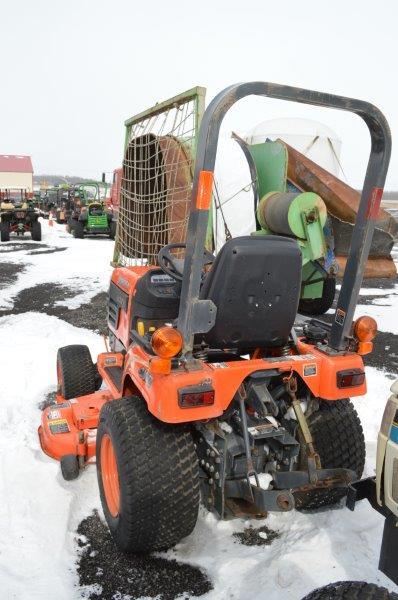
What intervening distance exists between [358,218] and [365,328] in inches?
19.2

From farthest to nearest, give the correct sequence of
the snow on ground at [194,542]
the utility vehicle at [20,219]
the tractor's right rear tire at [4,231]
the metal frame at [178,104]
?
1. the utility vehicle at [20,219]
2. the tractor's right rear tire at [4,231]
3. the metal frame at [178,104]
4. the snow on ground at [194,542]

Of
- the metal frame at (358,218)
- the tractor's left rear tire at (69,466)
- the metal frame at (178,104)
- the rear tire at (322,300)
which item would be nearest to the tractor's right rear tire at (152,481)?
the metal frame at (358,218)

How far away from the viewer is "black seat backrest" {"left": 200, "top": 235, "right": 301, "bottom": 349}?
193 centimetres

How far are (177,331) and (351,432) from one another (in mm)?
1140

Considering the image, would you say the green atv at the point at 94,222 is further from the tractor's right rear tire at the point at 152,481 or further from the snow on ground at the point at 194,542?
the tractor's right rear tire at the point at 152,481

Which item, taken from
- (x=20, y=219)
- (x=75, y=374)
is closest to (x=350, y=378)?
(x=75, y=374)

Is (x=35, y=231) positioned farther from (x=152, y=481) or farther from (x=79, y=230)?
(x=152, y=481)

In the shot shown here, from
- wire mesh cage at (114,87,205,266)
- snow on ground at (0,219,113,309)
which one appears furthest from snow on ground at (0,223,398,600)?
snow on ground at (0,219,113,309)

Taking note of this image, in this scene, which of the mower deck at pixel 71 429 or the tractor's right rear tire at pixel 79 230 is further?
the tractor's right rear tire at pixel 79 230

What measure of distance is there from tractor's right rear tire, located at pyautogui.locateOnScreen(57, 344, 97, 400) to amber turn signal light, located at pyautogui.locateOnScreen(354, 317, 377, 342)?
1868 mm

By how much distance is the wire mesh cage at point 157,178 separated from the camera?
4.18 metres

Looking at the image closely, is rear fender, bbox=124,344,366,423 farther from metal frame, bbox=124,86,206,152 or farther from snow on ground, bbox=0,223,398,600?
metal frame, bbox=124,86,206,152

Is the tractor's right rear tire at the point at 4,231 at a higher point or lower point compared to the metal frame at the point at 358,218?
lower

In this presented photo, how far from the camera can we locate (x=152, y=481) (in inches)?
77.8
